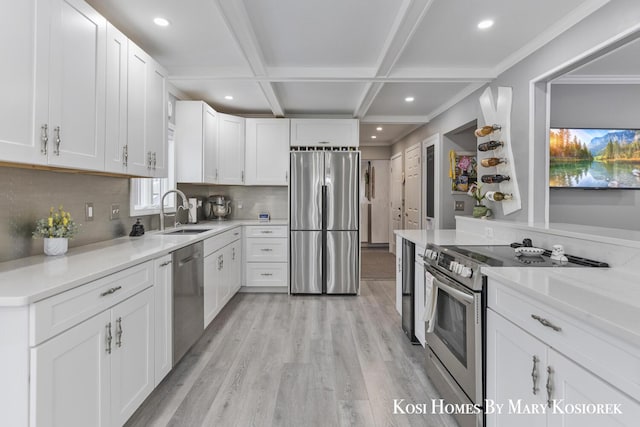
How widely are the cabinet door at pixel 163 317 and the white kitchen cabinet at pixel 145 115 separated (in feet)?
2.43

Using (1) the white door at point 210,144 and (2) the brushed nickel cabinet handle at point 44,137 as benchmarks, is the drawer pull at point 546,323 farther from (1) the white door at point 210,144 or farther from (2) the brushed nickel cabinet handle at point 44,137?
(1) the white door at point 210,144

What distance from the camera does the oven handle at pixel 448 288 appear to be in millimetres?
1674

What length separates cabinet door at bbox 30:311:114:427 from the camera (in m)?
1.11

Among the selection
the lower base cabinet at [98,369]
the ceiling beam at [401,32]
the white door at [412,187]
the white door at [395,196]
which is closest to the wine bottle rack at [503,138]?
the ceiling beam at [401,32]

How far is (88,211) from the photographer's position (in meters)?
2.27

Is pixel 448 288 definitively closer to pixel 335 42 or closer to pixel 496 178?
pixel 496 178

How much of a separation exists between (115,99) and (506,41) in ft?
9.90

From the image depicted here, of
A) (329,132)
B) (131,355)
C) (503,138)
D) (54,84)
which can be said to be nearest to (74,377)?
(131,355)

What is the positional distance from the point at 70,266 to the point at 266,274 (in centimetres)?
287

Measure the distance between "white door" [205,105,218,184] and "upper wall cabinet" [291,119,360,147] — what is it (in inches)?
41.9

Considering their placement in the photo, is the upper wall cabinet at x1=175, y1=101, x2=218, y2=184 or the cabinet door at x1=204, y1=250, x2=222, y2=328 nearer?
the cabinet door at x1=204, y1=250, x2=222, y2=328

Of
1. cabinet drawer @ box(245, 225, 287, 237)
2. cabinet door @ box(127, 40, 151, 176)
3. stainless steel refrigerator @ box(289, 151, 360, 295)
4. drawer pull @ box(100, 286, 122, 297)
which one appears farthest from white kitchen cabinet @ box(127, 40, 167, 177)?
stainless steel refrigerator @ box(289, 151, 360, 295)

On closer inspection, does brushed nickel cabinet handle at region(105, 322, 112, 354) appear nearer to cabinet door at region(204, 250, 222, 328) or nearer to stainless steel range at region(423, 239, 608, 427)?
cabinet door at region(204, 250, 222, 328)

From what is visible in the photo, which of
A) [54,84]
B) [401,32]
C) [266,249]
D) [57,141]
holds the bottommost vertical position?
[266,249]
